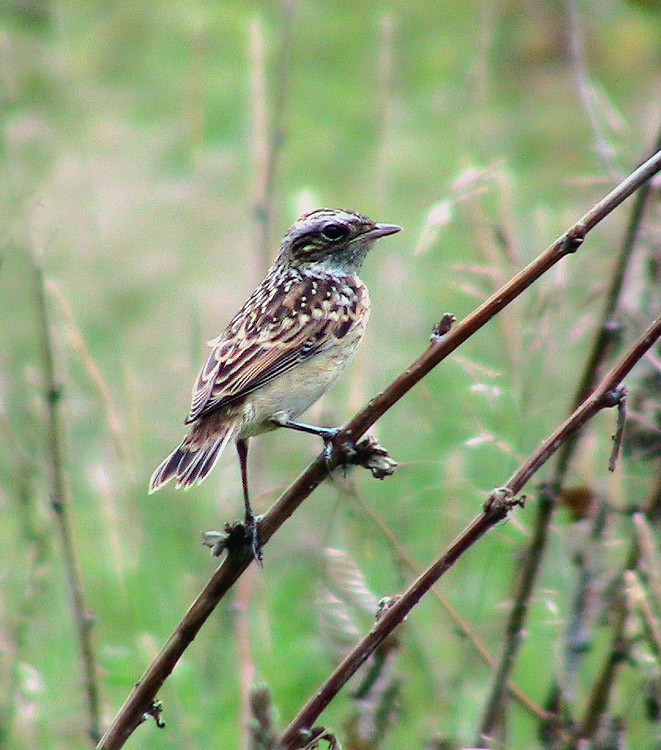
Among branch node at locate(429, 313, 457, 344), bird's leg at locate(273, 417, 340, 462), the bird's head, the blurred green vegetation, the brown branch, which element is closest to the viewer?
the brown branch

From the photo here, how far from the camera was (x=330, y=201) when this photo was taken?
8.37m

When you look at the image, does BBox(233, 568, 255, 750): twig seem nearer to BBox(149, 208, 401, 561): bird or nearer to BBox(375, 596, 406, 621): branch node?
BBox(149, 208, 401, 561): bird

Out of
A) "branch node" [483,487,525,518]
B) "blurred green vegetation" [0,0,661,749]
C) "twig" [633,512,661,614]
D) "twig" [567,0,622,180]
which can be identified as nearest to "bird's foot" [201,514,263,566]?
"branch node" [483,487,525,518]

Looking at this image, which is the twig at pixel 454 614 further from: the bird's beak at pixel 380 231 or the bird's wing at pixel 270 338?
the bird's beak at pixel 380 231

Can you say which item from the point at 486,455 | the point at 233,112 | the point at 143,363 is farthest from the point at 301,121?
the point at 486,455

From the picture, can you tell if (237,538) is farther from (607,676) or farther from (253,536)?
(607,676)

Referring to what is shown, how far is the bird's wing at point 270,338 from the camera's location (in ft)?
12.5

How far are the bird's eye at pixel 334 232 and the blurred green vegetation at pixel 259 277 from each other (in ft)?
0.89

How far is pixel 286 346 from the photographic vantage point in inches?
A: 159

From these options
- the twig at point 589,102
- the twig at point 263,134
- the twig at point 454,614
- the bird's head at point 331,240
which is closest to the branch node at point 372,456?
the twig at point 454,614

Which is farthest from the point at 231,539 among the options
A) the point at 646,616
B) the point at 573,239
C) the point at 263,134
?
the point at 263,134

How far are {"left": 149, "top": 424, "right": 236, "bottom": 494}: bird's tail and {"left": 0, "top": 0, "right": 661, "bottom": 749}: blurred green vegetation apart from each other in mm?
373

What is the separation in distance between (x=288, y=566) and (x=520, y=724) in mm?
1331

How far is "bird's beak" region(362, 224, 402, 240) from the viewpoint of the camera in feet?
13.3
